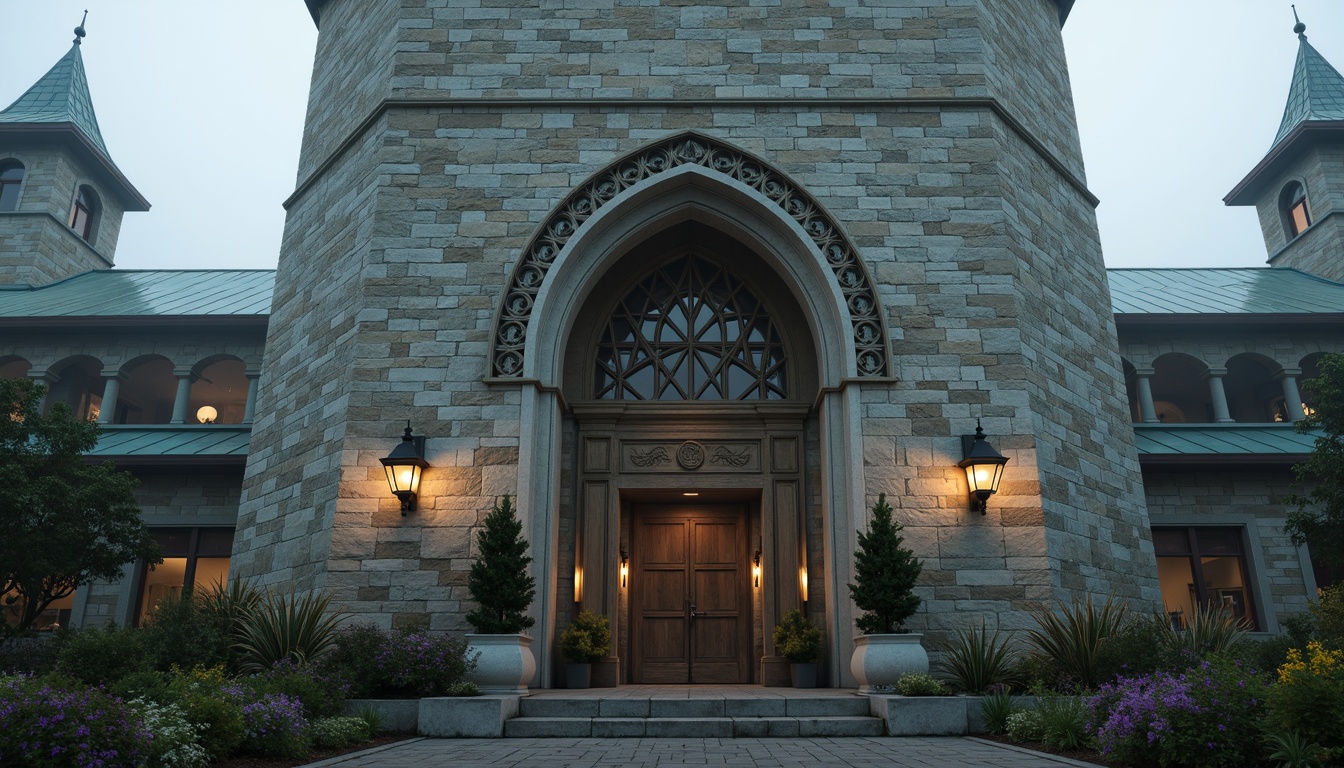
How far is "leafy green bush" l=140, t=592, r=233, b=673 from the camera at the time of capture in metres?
9.07

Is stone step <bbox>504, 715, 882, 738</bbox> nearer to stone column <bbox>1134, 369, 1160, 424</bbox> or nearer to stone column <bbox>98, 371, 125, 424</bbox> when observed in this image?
stone column <bbox>1134, 369, 1160, 424</bbox>

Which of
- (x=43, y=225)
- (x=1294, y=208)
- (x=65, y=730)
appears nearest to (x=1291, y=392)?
(x=1294, y=208)

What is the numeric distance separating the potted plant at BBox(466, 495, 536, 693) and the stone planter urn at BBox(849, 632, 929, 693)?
347cm

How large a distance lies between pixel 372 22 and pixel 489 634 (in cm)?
972

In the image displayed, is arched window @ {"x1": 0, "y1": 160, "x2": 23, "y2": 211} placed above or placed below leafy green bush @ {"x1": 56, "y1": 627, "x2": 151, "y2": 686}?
above

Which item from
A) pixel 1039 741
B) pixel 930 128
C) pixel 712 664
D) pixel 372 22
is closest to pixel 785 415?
pixel 712 664

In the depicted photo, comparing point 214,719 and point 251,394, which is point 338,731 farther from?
point 251,394

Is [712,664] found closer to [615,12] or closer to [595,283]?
[595,283]

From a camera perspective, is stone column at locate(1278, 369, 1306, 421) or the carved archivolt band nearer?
the carved archivolt band

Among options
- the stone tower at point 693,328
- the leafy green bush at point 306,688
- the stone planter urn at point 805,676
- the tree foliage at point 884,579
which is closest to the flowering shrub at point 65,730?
the leafy green bush at point 306,688

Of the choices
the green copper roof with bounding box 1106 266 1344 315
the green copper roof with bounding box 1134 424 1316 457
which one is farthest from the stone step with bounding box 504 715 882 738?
the green copper roof with bounding box 1106 266 1344 315

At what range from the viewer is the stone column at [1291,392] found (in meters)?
16.9

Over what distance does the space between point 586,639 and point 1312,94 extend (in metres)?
25.7

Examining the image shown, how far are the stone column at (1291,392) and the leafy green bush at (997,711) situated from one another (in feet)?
39.3
